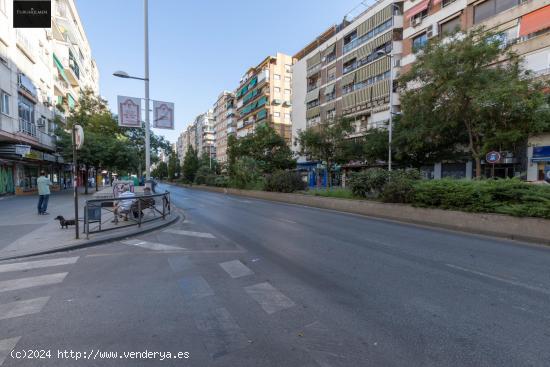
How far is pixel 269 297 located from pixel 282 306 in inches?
12.8

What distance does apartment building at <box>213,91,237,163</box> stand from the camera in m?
78.4

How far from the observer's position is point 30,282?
4.47 m

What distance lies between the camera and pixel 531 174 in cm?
1998

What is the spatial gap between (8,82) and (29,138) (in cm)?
423

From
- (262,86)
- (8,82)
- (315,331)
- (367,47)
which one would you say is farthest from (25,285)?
(262,86)

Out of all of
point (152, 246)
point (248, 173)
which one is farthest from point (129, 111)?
point (248, 173)

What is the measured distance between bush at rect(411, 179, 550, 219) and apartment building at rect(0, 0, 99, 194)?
2308 cm

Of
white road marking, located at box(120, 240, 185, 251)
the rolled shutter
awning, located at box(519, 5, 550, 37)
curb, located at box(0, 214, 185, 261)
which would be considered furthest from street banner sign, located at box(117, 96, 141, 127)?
the rolled shutter

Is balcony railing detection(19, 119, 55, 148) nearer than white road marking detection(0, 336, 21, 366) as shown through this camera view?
No

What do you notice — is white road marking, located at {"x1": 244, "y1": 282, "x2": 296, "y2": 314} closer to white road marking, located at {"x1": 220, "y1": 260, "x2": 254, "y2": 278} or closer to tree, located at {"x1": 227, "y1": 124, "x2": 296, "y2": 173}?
white road marking, located at {"x1": 220, "y1": 260, "x2": 254, "y2": 278}

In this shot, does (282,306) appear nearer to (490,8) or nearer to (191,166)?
(490,8)

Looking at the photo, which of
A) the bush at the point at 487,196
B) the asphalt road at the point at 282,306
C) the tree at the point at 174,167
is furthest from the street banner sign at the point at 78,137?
the tree at the point at 174,167

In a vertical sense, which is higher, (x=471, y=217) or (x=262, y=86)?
(x=262, y=86)

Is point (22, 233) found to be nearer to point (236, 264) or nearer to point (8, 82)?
point (236, 264)
